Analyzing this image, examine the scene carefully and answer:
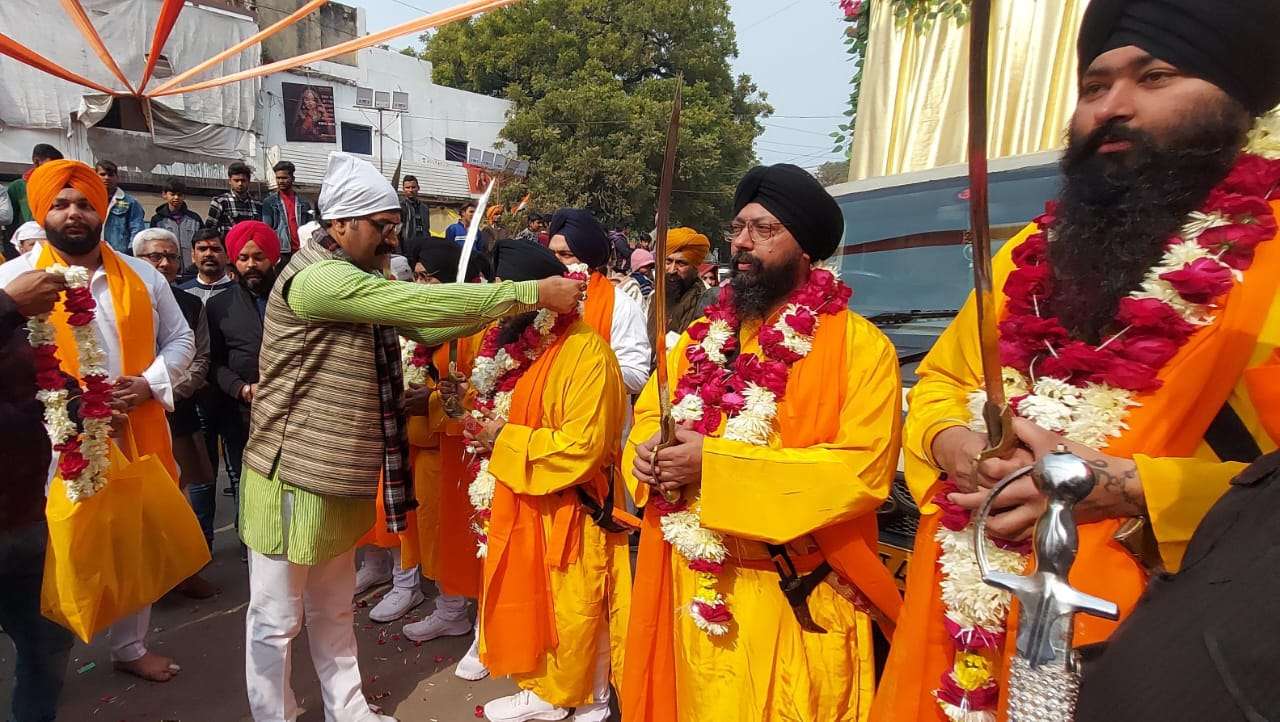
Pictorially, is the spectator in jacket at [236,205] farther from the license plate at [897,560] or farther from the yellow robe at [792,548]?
the license plate at [897,560]

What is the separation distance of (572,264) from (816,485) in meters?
2.23

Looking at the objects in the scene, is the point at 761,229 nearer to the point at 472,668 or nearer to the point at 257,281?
the point at 472,668

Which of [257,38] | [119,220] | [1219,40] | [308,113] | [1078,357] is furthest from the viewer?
[308,113]

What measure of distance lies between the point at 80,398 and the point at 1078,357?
3.54 meters

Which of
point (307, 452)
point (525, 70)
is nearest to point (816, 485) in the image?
point (307, 452)

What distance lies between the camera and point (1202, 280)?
1.36 m

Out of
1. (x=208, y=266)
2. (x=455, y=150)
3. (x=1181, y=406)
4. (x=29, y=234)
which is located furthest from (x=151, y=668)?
(x=455, y=150)

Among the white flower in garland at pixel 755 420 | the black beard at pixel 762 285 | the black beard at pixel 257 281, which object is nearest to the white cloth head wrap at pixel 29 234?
the black beard at pixel 257 281

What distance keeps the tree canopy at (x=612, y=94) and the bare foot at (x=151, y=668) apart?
828 inches

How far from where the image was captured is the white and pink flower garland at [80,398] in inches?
112

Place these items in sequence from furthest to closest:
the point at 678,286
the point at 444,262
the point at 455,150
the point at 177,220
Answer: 1. the point at 455,150
2. the point at 177,220
3. the point at 678,286
4. the point at 444,262

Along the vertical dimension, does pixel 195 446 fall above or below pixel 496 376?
below

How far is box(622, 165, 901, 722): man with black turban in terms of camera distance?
2096 mm

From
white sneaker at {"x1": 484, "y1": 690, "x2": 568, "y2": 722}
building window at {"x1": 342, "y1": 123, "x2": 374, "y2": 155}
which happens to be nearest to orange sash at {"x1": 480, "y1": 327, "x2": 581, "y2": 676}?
white sneaker at {"x1": 484, "y1": 690, "x2": 568, "y2": 722}
